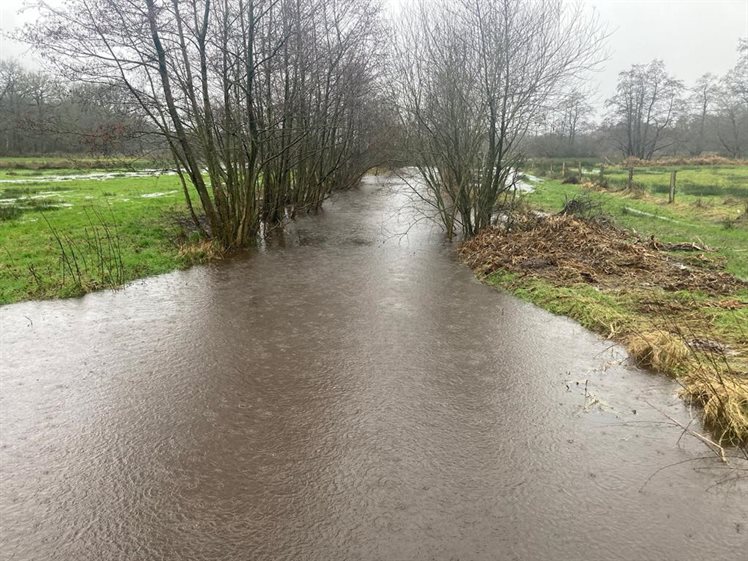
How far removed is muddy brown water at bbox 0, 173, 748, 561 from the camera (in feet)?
10.5

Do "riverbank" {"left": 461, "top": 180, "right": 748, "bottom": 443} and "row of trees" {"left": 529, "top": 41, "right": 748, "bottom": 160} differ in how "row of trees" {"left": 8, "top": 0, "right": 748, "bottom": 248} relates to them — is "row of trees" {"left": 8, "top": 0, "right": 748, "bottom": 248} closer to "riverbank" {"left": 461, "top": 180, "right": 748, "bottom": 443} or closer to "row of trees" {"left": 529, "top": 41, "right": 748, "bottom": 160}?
"riverbank" {"left": 461, "top": 180, "right": 748, "bottom": 443}

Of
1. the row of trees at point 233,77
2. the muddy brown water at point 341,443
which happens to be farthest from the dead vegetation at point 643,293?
the row of trees at point 233,77

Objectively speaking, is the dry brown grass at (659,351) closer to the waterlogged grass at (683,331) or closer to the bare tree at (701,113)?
the waterlogged grass at (683,331)

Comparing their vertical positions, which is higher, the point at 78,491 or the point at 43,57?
the point at 43,57

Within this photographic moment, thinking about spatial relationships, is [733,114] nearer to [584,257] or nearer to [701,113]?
[701,113]

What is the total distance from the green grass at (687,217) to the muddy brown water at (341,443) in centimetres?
575

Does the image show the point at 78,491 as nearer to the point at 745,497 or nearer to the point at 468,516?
the point at 468,516

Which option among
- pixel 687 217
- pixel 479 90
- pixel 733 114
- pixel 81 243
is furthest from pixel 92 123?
pixel 733 114

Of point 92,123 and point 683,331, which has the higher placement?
point 92,123

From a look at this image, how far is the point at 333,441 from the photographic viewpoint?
424cm

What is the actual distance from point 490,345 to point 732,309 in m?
3.42

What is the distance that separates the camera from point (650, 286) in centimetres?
822

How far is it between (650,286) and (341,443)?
633 centimetres

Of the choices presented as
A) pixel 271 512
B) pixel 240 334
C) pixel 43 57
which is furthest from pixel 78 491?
pixel 43 57
